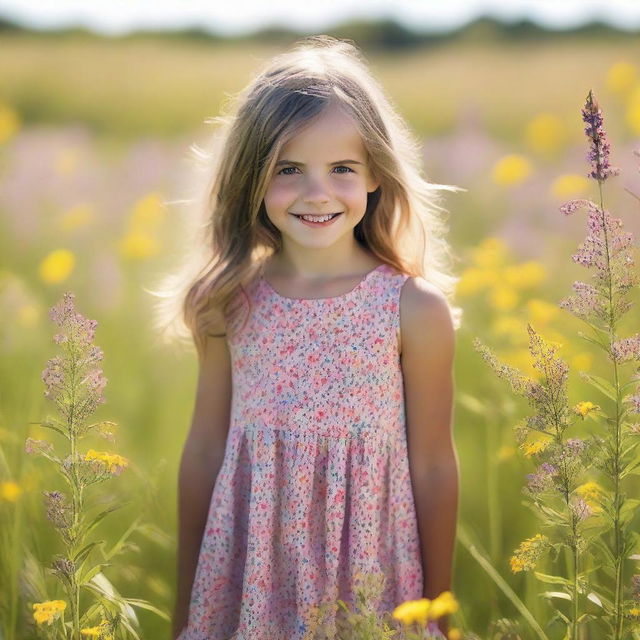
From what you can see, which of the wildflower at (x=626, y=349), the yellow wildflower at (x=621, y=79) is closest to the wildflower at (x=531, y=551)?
the wildflower at (x=626, y=349)

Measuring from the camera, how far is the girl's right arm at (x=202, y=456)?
2391 mm

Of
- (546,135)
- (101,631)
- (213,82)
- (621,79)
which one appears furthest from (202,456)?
(213,82)

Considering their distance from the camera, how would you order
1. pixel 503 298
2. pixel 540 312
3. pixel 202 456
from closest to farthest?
1. pixel 202 456
2. pixel 540 312
3. pixel 503 298

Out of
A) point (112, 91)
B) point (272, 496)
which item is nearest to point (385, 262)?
point (272, 496)

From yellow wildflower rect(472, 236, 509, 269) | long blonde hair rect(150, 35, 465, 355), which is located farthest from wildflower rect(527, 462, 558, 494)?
yellow wildflower rect(472, 236, 509, 269)

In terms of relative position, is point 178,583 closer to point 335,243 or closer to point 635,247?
point 335,243

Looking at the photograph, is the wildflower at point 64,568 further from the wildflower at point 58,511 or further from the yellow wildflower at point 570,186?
the yellow wildflower at point 570,186

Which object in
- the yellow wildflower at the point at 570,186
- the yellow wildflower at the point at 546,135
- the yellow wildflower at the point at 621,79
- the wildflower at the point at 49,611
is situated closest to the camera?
the wildflower at the point at 49,611

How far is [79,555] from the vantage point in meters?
1.79

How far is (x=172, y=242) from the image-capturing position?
170 inches

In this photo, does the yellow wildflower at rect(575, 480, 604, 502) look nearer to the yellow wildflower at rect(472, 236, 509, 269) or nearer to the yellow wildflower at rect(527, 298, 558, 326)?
the yellow wildflower at rect(527, 298, 558, 326)

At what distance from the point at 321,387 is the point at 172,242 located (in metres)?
2.24

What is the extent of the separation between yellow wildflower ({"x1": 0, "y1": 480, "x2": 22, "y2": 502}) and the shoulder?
92 cm

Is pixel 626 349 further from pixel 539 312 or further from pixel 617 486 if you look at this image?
pixel 539 312
